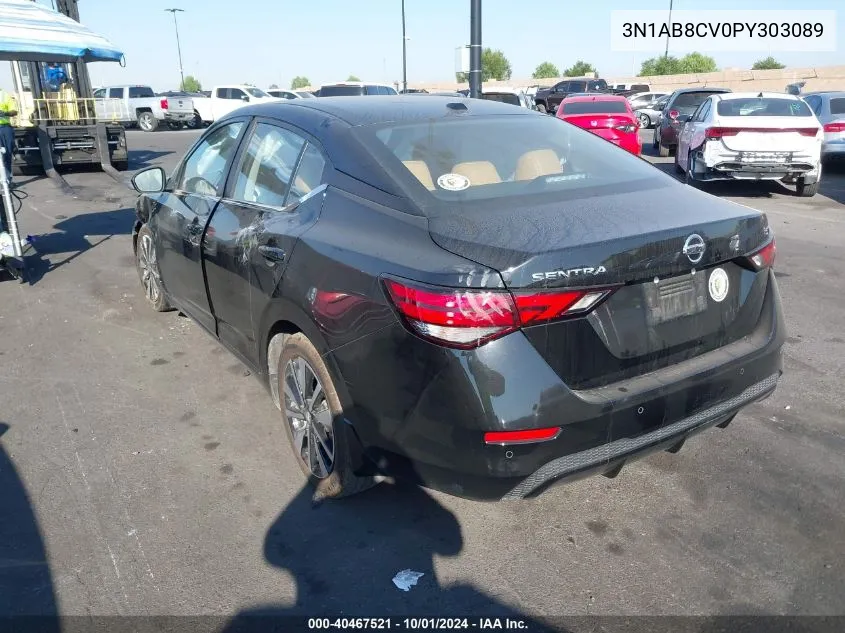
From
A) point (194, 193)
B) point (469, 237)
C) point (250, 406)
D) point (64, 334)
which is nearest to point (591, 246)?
point (469, 237)

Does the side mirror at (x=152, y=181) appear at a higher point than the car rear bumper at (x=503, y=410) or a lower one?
higher

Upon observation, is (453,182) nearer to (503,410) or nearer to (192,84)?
(503,410)

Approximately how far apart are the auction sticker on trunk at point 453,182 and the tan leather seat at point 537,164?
0.29m

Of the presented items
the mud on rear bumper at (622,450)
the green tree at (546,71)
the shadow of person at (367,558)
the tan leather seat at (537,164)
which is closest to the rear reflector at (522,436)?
the mud on rear bumper at (622,450)

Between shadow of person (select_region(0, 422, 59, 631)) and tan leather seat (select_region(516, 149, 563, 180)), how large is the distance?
2.55 meters

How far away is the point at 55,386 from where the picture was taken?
15.0 feet

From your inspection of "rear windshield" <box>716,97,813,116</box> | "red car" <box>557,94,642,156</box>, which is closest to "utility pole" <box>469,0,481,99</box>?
"red car" <box>557,94,642,156</box>

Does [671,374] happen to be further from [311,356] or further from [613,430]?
[311,356]

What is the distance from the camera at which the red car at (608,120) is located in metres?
13.8

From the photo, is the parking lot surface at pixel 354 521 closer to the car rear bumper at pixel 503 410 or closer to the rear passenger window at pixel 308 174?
the car rear bumper at pixel 503 410

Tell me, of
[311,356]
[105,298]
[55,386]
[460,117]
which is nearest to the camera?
[311,356]

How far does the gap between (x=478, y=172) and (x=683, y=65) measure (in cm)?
7972

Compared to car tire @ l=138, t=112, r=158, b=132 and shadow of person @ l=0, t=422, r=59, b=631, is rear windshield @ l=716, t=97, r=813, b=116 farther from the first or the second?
car tire @ l=138, t=112, r=158, b=132

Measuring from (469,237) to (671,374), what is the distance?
935mm
